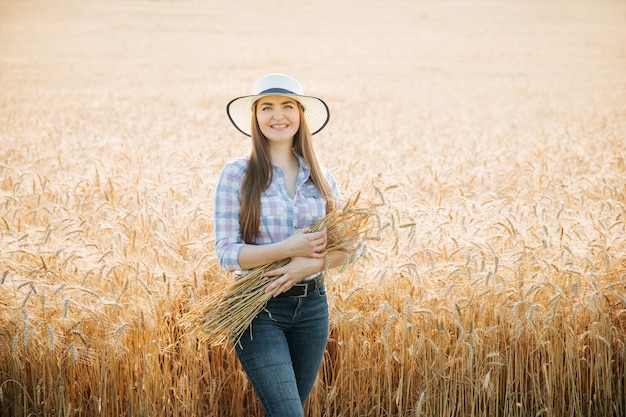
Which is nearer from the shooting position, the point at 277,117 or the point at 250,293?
the point at 250,293

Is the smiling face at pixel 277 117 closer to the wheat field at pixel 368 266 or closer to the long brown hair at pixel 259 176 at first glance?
the long brown hair at pixel 259 176

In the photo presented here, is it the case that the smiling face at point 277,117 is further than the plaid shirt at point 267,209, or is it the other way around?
the smiling face at point 277,117

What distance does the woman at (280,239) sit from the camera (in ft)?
7.90

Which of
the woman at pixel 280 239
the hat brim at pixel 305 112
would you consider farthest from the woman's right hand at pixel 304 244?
the hat brim at pixel 305 112

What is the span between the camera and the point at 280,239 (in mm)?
2635

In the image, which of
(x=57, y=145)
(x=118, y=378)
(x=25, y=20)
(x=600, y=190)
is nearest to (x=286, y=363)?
(x=118, y=378)

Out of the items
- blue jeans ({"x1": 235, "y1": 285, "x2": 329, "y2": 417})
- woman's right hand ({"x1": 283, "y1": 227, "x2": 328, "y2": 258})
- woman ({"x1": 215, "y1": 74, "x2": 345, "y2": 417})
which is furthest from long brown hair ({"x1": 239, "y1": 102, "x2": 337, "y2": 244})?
blue jeans ({"x1": 235, "y1": 285, "x2": 329, "y2": 417})

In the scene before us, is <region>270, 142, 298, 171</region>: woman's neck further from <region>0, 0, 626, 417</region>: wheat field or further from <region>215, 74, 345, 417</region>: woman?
<region>0, 0, 626, 417</region>: wheat field

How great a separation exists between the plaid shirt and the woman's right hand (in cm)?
11

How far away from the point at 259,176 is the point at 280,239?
295mm

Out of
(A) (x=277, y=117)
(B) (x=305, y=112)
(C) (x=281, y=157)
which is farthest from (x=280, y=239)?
(B) (x=305, y=112)

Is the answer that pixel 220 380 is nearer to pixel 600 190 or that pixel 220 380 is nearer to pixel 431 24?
pixel 600 190

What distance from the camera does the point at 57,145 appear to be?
8.89 meters

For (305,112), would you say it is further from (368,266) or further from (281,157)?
(368,266)
